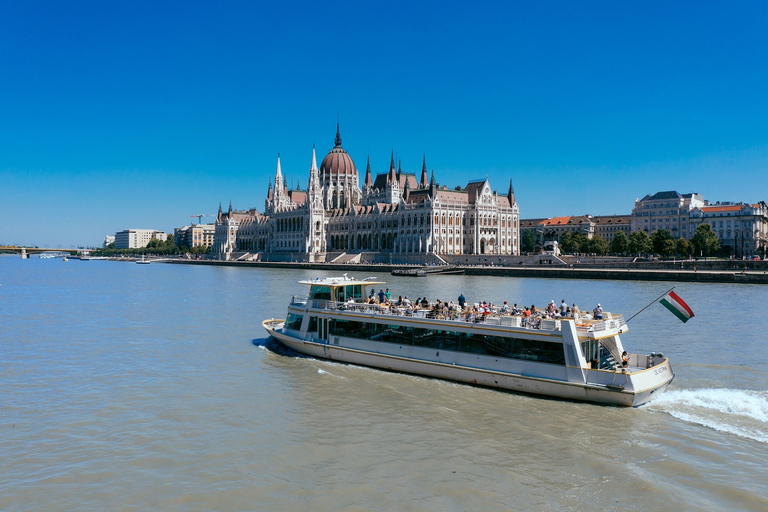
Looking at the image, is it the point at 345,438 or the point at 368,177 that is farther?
the point at 368,177

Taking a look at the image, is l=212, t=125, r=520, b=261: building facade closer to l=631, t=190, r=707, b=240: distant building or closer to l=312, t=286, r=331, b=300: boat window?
l=631, t=190, r=707, b=240: distant building

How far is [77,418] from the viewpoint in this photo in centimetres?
1491

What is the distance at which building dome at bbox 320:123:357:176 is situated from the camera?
508 feet

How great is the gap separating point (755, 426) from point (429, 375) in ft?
28.1

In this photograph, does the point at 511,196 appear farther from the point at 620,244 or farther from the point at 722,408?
the point at 722,408

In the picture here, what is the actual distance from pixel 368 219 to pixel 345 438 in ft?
396

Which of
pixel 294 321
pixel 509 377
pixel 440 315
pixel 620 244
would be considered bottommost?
pixel 509 377

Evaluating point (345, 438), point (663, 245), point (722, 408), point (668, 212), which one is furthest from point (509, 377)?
point (668, 212)

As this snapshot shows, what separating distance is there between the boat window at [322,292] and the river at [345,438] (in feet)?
7.87

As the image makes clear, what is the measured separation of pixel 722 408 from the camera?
49.3ft

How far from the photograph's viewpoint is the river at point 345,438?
1069 cm

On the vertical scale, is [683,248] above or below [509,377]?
above

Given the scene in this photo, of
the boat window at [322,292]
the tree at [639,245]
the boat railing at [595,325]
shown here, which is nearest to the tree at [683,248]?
the tree at [639,245]

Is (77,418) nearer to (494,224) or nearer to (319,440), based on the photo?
(319,440)
